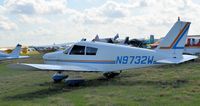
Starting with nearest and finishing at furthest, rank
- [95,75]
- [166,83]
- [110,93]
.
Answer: [110,93]
[166,83]
[95,75]

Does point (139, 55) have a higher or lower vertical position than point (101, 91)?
higher

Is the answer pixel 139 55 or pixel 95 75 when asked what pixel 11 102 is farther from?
pixel 95 75

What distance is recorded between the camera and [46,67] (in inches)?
462

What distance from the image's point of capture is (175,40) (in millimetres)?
12602

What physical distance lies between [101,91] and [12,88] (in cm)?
366

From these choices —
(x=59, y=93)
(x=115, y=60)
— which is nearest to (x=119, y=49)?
(x=115, y=60)

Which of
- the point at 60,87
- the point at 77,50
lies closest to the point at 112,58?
the point at 77,50

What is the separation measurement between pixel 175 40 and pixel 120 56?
222 cm

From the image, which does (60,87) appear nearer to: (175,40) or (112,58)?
(112,58)

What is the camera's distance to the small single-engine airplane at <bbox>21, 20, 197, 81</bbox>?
1226 cm

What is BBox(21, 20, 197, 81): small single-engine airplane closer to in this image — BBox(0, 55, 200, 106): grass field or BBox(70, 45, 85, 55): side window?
BBox(70, 45, 85, 55): side window

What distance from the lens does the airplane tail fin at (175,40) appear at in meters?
12.5

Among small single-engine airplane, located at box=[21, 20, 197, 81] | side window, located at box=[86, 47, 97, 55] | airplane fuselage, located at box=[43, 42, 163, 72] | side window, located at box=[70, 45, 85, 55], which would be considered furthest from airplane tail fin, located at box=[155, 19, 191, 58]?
side window, located at box=[70, 45, 85, 55]

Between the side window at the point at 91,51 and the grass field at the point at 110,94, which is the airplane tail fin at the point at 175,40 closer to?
the grass field at the point at 110,94
